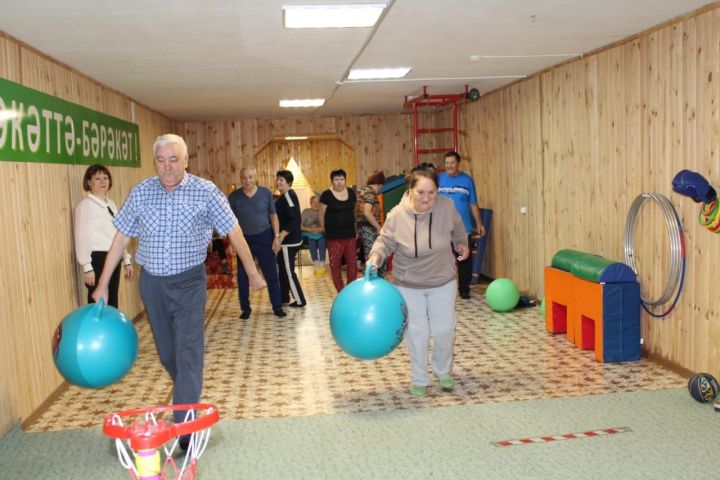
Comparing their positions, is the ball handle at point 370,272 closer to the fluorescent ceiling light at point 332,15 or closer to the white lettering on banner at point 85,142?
the fluorescent ceiling light at point 332,15

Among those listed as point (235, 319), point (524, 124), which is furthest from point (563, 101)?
point (235, 319)

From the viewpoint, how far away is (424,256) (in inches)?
186

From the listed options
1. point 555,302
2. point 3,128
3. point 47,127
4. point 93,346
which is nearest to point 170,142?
point 93,346

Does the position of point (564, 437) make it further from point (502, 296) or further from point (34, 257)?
point (502, 296)

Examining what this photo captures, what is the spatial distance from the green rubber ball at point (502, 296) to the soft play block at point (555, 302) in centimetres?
88

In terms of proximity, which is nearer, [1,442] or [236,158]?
[1,442]

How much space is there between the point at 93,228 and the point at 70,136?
2.82 ft

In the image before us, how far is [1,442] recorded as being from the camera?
4262 mm

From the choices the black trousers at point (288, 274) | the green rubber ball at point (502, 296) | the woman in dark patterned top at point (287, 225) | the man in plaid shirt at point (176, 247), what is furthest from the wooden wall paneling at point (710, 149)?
the black trousers at point (288, 274)

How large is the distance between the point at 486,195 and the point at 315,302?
2.77 m

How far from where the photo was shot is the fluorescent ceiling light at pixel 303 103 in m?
9.86

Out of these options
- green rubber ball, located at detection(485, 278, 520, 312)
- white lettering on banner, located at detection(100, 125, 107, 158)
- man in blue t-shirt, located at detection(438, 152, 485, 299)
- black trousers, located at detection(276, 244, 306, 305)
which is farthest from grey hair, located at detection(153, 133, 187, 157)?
man in blue t-shirt, located at detection(438, 152, 485, 299)

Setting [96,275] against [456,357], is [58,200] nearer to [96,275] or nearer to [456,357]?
[96,275]

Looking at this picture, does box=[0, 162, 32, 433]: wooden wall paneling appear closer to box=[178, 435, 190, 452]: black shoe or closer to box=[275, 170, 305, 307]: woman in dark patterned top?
box=[178, 435, 190, 452]: black shoe
